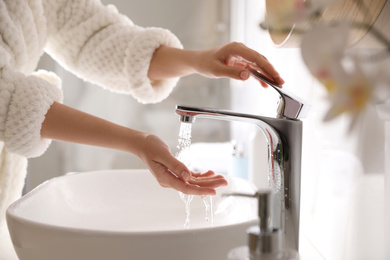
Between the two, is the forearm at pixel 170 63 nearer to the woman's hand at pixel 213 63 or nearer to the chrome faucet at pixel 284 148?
the woman's hand at pixel 213 63

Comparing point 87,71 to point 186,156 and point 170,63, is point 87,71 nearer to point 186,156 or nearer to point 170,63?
point 170,63

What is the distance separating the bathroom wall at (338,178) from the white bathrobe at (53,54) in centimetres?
29

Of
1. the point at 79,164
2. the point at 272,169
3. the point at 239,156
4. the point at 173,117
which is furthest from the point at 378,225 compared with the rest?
the point at 79,164

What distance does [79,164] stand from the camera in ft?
6.45

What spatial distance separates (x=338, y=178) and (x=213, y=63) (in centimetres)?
25

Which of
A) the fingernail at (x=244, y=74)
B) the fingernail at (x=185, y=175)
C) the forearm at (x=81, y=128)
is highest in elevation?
the fingernail at (x=244, y=74)

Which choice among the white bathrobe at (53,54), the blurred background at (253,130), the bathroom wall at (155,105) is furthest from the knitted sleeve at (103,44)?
the bathroom wall at (155,105)

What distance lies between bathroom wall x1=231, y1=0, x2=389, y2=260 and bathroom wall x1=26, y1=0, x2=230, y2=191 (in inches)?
40.0

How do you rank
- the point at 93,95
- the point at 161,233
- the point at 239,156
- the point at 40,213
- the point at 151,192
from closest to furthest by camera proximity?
the point at 161,233 → the point at 40,213 → the point at 151,192 → the point at 239,156 → the point at 93,95

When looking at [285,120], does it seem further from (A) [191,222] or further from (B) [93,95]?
(B) [93,95]

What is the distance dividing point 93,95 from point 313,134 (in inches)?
54.5

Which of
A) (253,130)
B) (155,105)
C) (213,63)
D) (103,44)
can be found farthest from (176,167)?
(155,105)

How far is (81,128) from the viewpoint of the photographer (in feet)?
2.05

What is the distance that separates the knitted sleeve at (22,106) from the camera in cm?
61
